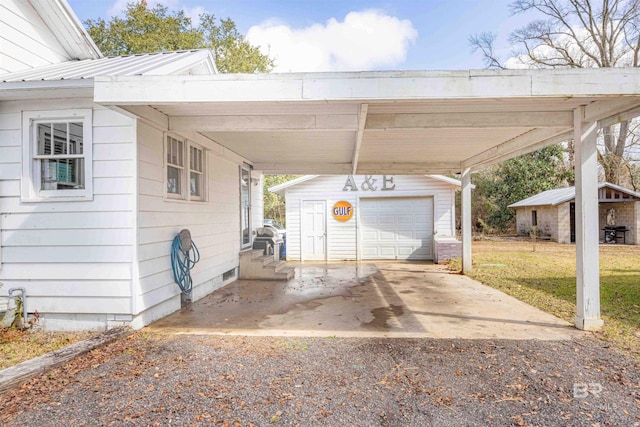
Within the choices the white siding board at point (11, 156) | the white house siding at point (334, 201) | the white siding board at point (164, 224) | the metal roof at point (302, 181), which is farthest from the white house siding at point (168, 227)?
the white house siding at point (334, 201)

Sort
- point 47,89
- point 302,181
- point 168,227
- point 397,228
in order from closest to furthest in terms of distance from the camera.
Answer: point 47,89 < point 168,227 < point 302,181 < point 397,228

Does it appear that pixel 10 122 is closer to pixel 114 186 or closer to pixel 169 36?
pixel 114 186

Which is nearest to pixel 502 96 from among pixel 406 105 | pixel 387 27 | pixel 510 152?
pixel 406 105

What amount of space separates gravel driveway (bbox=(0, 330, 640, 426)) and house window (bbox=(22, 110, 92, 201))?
2058 millimetres

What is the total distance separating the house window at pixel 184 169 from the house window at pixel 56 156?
41.3 inches

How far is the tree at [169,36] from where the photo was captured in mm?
17062

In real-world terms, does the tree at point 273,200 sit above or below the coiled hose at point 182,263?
above

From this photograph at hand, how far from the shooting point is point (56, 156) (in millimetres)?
4246

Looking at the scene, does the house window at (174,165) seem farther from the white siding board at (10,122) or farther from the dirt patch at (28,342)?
the dirt patch at (28,342)

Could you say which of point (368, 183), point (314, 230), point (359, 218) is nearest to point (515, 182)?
point (368, 183)

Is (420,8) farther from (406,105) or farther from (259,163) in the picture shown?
(406,105)

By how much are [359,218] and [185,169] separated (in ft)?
23.9

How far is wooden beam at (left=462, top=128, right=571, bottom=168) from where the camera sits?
16.7ft

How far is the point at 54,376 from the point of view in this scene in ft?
10.1
